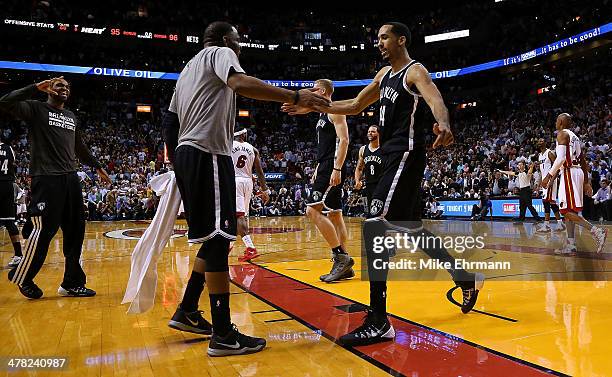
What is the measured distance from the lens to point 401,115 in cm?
321

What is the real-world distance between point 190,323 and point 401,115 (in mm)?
2013

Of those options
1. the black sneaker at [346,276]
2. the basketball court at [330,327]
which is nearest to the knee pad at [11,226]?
the basketball court at [330,327]

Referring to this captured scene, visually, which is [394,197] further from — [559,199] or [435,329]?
[559,199]

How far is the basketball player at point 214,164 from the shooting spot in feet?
8.72

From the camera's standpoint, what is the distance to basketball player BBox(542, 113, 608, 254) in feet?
21.4

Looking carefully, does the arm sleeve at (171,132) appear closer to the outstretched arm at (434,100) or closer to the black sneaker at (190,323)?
the black sneaker at (190,323)

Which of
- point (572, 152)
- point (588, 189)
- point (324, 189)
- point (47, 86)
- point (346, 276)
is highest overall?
point (47, 86)

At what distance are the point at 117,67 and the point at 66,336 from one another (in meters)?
28.8

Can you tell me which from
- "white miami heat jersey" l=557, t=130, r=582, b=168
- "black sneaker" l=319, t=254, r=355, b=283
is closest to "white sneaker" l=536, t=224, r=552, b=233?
"white miami heat jersey" l=557, t=130, r=582, b=168

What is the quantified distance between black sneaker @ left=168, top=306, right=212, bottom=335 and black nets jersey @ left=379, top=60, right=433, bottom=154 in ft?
5.60

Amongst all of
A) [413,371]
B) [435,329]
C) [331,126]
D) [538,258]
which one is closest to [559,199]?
[538,258]

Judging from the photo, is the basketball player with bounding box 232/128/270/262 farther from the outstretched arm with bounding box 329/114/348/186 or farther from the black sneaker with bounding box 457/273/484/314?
the black sneaker with bounding box 457/273/484/314

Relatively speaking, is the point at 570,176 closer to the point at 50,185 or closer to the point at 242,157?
the point at 242,157

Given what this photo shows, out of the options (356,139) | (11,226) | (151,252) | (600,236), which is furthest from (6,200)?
(356,139)
